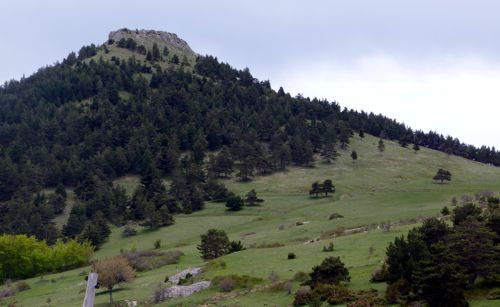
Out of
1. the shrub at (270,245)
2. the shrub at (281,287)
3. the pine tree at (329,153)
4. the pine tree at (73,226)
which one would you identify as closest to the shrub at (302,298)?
the shrub at (281,287)

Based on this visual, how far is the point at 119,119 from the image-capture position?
596ft

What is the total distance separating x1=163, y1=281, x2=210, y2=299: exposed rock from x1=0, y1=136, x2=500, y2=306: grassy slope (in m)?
1.63

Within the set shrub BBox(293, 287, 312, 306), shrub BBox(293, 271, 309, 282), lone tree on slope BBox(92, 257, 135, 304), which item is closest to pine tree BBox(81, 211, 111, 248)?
lone tree on slope BBox(92, 257, 135, 304)

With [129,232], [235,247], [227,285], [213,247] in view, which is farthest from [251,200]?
[227,285]

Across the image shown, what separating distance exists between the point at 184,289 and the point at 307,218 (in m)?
46.4

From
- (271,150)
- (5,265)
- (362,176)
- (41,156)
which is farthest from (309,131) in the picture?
(5,265)

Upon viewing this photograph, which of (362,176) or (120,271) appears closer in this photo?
(120,271)

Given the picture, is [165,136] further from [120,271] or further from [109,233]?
[120,271]

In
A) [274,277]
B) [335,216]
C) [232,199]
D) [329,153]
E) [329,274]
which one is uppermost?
[329,153]

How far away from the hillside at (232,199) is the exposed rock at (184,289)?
85.3 inches

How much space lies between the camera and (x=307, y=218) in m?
92.6

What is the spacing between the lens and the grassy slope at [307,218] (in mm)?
52188

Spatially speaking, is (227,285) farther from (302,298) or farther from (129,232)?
(129,232)

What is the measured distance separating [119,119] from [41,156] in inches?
1299
